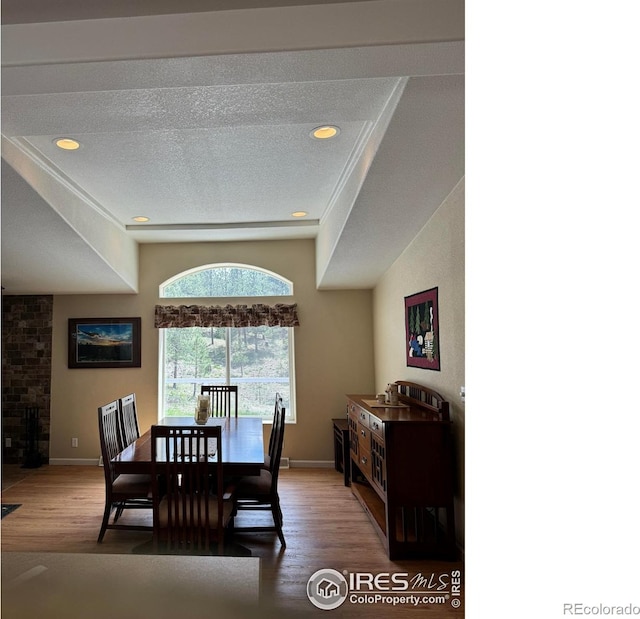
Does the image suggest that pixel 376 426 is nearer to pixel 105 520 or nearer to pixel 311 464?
pixel 105 520

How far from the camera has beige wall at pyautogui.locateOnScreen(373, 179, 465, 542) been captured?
9.16 ft

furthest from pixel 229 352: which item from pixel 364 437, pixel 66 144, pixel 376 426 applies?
pixel 66 144

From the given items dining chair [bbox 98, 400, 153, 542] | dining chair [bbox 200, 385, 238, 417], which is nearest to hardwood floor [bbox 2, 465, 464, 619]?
dining chair [bbox 98, 400, 153, 542]

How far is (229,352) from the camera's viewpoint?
5.52 m

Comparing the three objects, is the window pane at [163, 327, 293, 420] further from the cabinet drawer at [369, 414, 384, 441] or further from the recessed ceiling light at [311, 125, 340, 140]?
the recessed ceiling light at [311, 125, 340, 140]

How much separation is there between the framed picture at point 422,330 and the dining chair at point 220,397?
1.96 metres

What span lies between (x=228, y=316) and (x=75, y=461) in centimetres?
251

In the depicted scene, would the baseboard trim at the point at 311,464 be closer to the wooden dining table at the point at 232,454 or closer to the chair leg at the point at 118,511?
the wooden dining table at the point at 232,454

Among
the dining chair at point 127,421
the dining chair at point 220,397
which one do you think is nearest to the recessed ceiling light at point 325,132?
the dining chair at point 127,421

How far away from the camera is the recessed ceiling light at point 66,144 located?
2760 mm

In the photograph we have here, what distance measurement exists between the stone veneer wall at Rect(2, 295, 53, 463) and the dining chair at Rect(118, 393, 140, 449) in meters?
2.05

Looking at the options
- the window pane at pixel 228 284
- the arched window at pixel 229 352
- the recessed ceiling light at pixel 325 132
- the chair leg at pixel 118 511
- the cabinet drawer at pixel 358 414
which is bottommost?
the chair leg at pixel 118 511
